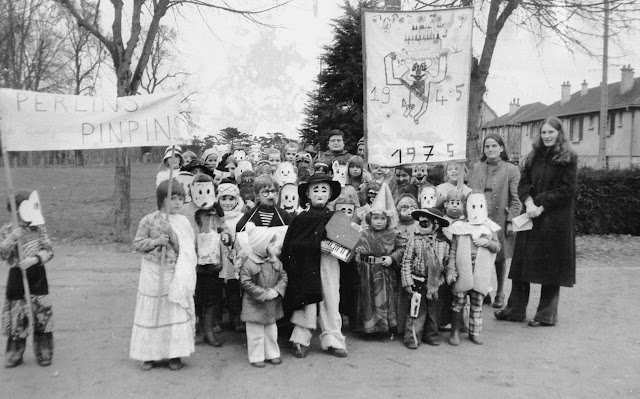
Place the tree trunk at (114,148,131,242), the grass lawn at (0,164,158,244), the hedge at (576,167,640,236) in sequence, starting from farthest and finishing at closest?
the hedge at (576,167,640,236)
the grass lawn at (0,164,158,244)
the tree trunk at (114,148,131,242)

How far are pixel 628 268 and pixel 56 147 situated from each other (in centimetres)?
885

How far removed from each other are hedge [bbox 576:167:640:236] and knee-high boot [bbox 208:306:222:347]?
952 centimetres

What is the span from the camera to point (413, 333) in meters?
5.60

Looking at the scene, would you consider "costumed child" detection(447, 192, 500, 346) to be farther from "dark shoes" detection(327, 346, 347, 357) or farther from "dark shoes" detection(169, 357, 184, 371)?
"dark shoes" detection(169, 357, 184, 371)

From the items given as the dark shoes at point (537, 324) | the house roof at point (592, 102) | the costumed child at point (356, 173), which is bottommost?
the dark shoes at point (537, 324)

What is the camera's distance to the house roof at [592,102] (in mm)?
43438

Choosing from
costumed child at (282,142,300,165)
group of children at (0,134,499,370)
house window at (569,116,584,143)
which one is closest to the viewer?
group of children at (0,134,499,370)

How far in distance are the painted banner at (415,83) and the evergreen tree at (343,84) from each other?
512 inches

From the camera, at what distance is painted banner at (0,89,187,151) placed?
15.9 ft

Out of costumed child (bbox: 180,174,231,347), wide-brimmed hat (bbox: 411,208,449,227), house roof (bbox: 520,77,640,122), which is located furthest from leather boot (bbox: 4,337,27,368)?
house roof (bbox: 520,77,640,122)

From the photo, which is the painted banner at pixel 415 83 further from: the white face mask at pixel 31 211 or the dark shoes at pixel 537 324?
the white face mask at pixel 31 211

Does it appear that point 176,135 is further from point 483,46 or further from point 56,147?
point 483,46

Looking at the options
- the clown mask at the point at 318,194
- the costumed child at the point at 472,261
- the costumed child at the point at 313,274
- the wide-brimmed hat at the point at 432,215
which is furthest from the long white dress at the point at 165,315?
the costumed child at the point at 472,261

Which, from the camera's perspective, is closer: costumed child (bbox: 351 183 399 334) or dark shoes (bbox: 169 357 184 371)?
dark shoes (bbox: 169 357 184 371)
